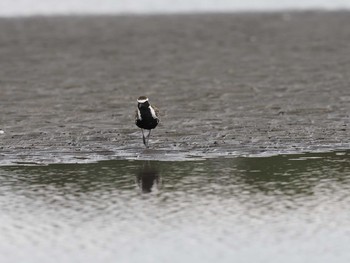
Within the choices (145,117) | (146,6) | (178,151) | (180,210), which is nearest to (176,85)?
(145,117)

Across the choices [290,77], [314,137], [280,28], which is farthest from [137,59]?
[314,137]

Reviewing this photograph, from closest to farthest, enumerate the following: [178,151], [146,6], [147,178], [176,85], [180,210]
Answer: [180,210], [147,178], [178,151], [176,85], [146,6]

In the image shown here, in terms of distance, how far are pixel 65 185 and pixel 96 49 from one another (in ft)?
55.2

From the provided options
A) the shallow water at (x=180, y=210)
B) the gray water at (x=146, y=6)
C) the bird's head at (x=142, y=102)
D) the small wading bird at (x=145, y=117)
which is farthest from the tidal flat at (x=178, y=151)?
the gray water at (x=146, y=6)

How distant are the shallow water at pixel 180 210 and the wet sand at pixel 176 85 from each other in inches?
41.4

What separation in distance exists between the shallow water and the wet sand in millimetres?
1053

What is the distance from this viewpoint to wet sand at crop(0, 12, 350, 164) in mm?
16469

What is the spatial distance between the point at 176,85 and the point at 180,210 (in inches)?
441

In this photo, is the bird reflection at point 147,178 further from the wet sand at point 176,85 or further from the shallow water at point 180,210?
the wet sand at point 176,85

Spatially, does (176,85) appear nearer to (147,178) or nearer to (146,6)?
(147,178)

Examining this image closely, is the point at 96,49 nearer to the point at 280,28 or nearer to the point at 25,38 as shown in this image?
the point at 25,38

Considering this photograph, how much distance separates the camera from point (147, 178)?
13.9 metres

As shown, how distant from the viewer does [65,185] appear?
13.6 m

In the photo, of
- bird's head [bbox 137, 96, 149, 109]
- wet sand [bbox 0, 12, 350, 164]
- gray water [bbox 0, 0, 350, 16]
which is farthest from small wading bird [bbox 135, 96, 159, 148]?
gray water [bbox 0, 0, 350, 16]
